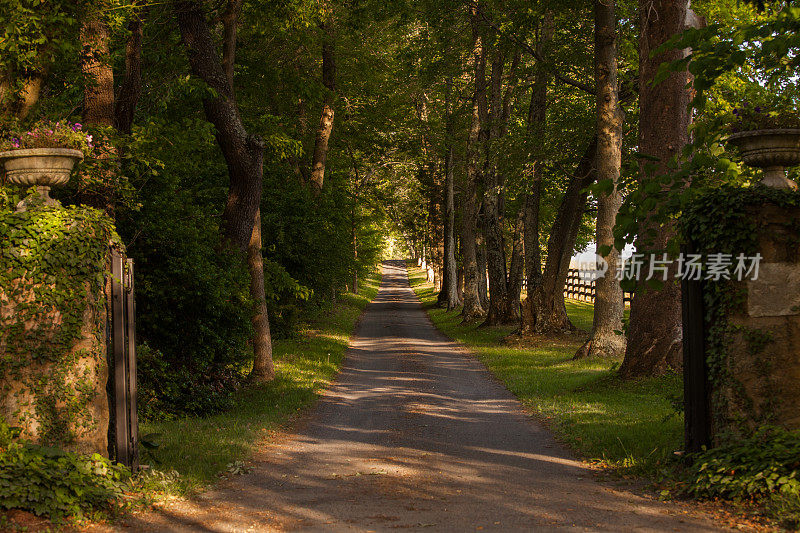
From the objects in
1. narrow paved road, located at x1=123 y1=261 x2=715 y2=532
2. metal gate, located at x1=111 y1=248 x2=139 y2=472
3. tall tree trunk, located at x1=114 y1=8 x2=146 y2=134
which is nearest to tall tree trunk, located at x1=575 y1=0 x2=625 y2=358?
narrow paved road, located at x1=123 y1=261 x2=715 y2=532

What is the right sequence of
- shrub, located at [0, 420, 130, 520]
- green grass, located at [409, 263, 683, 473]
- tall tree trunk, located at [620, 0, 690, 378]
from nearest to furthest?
1. shrub, located at [0, 420, 130, 520]
2. green grass, located at [409, 263, 683, 473]
3. tall tree trunk, located at [620, 0, 690, 378]

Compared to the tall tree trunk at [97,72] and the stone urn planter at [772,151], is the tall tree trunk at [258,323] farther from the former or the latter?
the stone urn planter at [772,151]

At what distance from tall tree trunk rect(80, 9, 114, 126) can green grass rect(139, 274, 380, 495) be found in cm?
434

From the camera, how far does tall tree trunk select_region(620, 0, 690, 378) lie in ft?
41.7

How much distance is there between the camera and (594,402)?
12305 millimetres

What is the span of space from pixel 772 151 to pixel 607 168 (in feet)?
30.2

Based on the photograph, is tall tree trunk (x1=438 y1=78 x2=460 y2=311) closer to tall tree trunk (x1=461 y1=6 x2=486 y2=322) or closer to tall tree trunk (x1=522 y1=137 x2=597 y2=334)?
tall tree trunk (x1=461 y1=6 x2=486 y2=322)

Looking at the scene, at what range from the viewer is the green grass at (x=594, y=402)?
8.66 m

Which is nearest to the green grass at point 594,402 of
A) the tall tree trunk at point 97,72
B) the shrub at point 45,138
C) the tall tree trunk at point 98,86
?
the shrub at point 45,138

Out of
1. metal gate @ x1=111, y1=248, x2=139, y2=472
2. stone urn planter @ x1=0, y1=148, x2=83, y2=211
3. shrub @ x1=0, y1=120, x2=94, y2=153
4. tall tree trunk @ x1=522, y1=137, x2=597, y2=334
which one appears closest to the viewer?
stone urn planter @ x1=0, y1=148, x2=83, y2=211

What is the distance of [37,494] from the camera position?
6039 mm

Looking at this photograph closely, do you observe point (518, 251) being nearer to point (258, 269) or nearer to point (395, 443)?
point (258, 269)

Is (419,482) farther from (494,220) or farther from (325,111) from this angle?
(494,220)

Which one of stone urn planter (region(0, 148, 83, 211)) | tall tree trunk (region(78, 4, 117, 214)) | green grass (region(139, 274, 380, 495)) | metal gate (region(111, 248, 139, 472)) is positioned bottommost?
green grass (region(139, 274, 380, 495))
